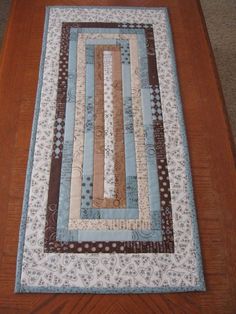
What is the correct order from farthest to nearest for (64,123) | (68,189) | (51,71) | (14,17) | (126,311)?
(14,17)
(51,71)
(64,123)
(68,189)
(126,311)

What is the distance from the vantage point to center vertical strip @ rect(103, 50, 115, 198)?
37.0 inches

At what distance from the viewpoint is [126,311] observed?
0.78 metres

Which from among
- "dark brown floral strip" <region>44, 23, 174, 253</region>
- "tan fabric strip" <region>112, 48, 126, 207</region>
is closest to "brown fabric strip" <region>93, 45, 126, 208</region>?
"tan fabric strip" <region>112, 48, 126, 207</region>

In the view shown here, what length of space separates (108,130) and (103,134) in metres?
0.02

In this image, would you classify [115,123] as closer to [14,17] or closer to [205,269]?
[205,269]

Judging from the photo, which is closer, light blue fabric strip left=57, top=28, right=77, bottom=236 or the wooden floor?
the wooden floor

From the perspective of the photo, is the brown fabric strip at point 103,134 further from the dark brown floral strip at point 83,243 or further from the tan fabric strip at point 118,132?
the dark brown floral strip at point 83,243

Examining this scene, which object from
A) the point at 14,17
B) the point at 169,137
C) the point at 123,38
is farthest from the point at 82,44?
the point at 169,137

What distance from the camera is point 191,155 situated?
1.00 meters

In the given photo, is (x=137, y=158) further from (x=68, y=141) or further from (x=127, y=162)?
(x=68, y=141)

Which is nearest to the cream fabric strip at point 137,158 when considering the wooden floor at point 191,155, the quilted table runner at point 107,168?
the quilted table runner at point 107,168

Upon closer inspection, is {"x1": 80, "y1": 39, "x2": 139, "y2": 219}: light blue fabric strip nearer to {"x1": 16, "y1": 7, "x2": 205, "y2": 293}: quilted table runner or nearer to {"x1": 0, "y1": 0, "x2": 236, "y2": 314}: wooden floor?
{"x1": 16, "y1": 7, "x2": 205, "y2": 293}: quilted table runner

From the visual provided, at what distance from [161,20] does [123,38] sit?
0.58ft

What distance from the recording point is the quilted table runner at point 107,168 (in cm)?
83
